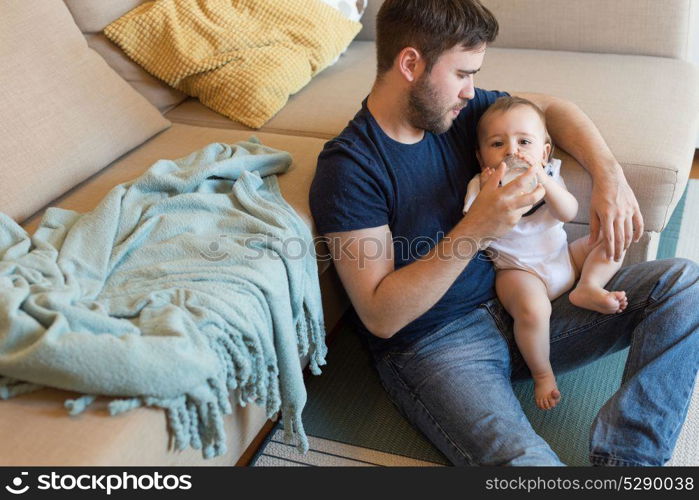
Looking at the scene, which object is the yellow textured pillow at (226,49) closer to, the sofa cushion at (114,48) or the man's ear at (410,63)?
the sofa cushion at (114,48)

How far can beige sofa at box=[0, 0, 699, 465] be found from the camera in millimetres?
1037

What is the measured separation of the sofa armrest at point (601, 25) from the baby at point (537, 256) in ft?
2.89

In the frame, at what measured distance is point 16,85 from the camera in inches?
63.2

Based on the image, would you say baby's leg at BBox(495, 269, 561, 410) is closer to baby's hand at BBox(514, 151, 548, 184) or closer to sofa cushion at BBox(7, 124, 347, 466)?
baby's hand at BBox(514, 151, 548, 184)

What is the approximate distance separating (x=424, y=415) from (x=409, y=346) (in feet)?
0.46

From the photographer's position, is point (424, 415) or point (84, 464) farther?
point (424, 415)

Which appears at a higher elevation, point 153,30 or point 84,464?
point 153,30

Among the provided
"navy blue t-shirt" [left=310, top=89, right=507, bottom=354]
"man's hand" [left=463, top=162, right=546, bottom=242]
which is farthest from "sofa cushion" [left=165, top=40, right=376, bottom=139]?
"man's hand" [left=463, top=162, right=546, bottom=242]

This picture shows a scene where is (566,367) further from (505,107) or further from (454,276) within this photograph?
(505,107)

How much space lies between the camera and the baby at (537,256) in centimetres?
146

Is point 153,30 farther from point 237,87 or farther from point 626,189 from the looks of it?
point 626,189

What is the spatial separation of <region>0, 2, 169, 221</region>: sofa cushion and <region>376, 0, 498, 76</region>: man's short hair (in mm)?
784

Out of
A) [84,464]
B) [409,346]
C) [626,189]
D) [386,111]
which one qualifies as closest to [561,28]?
[626,189]

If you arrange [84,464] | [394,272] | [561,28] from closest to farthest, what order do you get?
[84,464], [394,272], [561,28]
